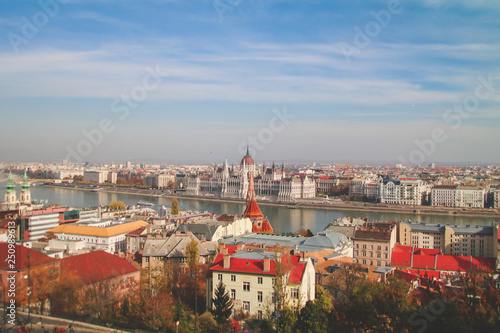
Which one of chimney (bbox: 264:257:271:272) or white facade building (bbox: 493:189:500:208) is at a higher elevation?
chimney (bbox: 264:257:271:272)

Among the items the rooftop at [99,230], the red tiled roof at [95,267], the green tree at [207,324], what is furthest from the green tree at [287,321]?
the rooftop at [99,230]

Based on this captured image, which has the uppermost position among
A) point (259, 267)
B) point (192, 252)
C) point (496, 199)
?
point (259, 267)

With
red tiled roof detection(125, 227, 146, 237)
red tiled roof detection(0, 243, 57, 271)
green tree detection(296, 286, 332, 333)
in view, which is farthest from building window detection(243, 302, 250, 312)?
red tiled roof detection(125, 227, 146, 237)

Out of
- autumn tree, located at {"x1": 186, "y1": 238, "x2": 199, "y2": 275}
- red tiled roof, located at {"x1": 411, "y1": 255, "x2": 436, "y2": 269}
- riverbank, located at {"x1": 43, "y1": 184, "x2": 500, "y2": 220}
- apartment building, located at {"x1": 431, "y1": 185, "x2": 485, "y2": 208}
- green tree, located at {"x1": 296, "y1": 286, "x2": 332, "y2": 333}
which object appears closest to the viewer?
green tree, located at {"x1": 296, "y1": 286, "x2": 332, "y2": 333}

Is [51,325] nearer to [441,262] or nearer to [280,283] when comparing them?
[280,283]

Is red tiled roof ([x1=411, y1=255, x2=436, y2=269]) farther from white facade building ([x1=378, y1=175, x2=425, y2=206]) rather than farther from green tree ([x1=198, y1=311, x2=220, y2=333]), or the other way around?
white facade building ([x1=378, y1=175, x2=425, y2=206])

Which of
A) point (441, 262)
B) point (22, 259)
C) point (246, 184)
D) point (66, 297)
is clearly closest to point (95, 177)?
point (246, 184)
